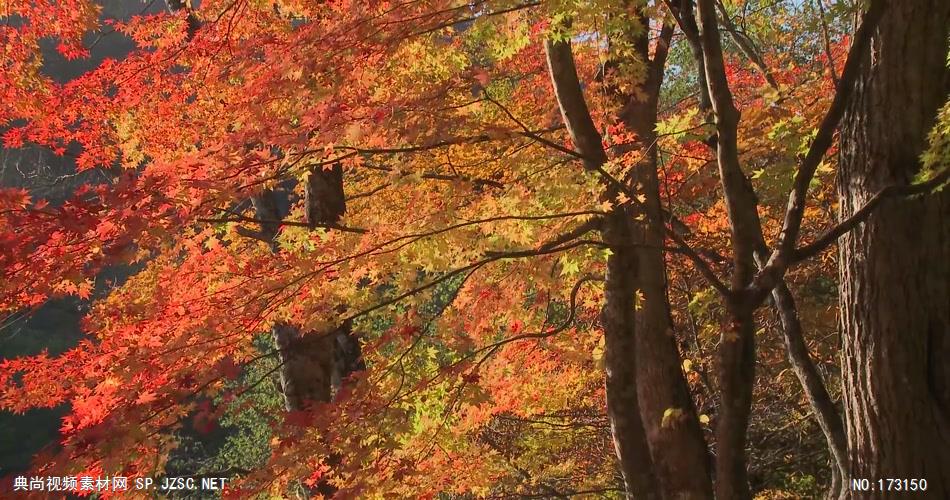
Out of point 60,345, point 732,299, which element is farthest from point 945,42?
point 60,345

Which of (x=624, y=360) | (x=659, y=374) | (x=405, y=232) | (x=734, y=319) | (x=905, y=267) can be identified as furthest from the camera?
(x=659, y=374)

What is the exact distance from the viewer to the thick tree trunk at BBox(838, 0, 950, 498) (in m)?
3.39

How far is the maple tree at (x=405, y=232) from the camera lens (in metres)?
3.12

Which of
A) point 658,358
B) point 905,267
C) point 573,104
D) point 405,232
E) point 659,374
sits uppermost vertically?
point 573,104

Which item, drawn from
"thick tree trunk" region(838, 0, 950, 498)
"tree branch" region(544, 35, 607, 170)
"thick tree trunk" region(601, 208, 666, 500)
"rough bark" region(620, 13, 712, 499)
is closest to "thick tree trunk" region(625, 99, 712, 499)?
"rough bark" region(620, 13, 712, 499)

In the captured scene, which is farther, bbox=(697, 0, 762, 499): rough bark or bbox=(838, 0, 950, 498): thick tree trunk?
bbox=(838, 0, 950, 498): thick tree trunk

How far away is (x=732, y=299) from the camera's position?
3.16 meters

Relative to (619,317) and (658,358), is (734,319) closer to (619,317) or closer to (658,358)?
(619,317)

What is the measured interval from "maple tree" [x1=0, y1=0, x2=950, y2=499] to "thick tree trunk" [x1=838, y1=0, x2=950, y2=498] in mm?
111

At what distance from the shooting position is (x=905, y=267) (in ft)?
11.2

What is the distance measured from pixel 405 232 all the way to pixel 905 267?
2.45m

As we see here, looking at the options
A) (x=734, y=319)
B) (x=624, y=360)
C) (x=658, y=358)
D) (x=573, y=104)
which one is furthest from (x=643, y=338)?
(x=734, y=319)

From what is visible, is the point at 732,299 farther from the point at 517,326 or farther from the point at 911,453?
the point at 517,326

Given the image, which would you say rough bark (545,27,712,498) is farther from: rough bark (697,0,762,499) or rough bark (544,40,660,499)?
rough bark (697,0,762,499)
